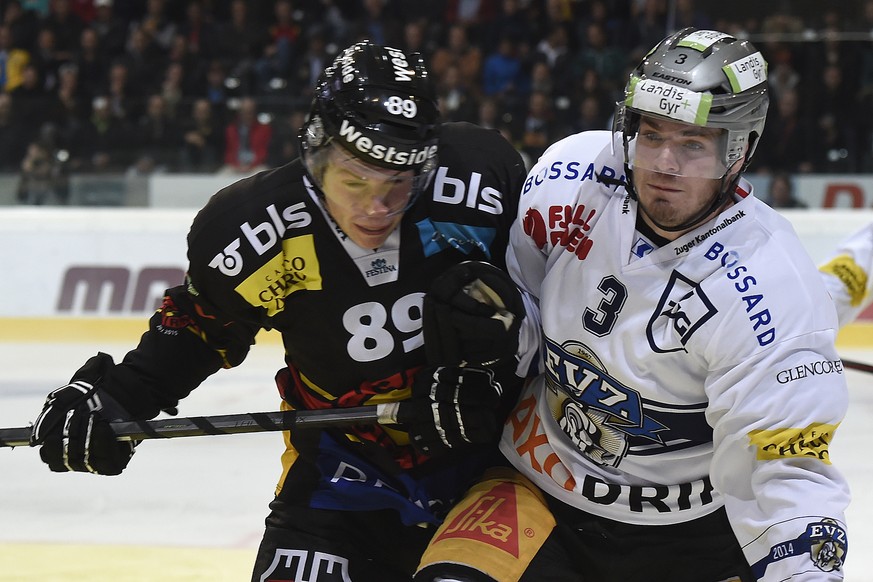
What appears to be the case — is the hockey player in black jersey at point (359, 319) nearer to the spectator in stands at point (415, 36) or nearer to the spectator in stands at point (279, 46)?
the spectator in stands at point (279, 46)

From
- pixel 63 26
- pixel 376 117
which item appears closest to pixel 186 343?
pixel 376 117

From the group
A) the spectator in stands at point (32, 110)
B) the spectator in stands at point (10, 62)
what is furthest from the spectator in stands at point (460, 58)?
the spectator in stands at point (10, 62)

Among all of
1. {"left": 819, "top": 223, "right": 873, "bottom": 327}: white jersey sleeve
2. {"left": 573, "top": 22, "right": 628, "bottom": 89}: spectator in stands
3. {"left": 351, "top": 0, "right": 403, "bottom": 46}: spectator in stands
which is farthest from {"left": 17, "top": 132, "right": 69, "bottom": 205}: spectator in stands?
{"left": 819, "top": 223, "right": 873, "bottom": 327}: white jersey sleeve

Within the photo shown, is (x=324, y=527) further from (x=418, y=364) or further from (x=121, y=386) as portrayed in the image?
(x=121, y=386)

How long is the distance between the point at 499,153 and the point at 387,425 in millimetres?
641

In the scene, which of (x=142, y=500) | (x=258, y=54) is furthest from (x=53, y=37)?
(x=142, y=500)

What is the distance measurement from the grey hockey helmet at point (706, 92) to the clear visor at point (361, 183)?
1.43 feet

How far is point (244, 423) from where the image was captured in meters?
2.52

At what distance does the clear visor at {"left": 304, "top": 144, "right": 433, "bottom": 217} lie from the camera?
2191mm

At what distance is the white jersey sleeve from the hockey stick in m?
2.02

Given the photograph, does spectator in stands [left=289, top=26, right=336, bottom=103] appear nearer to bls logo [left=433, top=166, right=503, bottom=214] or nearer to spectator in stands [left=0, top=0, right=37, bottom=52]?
spectator in stands [left=0, top=0, right=37, bottom=52]

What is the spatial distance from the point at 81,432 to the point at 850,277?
255cm

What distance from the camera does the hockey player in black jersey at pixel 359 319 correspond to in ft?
7.24

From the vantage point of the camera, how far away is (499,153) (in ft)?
8.00
